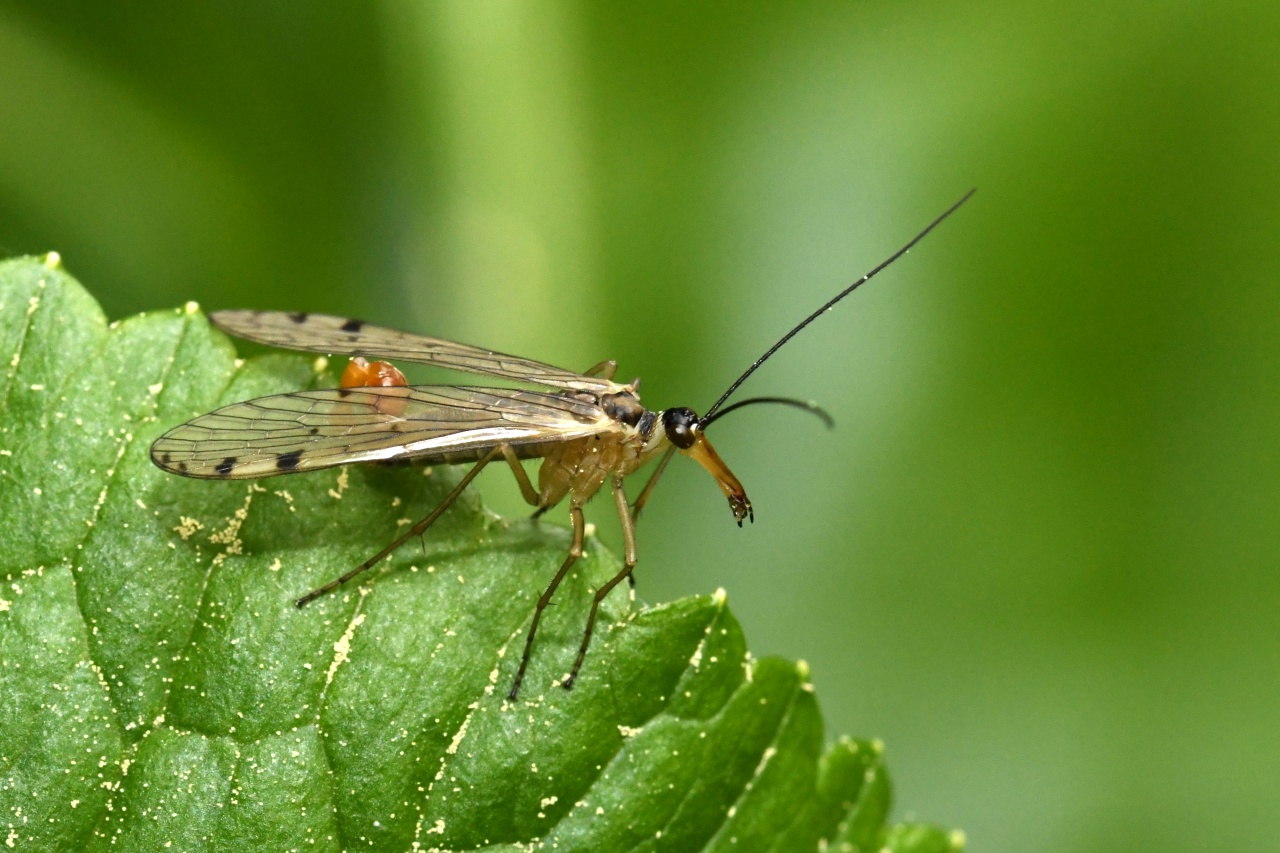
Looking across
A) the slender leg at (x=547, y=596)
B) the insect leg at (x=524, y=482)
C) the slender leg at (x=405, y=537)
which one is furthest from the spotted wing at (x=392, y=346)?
the slender leg at (x=547, y=596)

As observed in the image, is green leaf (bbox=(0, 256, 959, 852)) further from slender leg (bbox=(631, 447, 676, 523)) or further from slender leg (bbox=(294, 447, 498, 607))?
slender leg (bbox=(631, 447, 676, 523))

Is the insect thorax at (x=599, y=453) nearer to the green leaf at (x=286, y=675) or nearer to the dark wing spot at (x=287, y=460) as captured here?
the green leaf at (x=286, y=675)

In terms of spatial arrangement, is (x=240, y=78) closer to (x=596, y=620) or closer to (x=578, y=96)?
(x=578, y=96)

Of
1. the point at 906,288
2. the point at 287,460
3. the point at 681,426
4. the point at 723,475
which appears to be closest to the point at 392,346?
the point at 287,460

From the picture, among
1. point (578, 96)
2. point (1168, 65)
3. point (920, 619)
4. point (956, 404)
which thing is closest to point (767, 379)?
point (956, 404)

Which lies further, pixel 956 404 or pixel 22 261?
pixel 956 404

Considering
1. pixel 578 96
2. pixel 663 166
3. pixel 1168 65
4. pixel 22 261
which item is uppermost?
pixel 578 96
